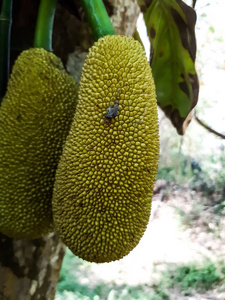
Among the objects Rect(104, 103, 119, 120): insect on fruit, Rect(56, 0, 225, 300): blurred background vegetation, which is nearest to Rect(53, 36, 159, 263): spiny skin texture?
Rect(104, 103, 119, 120): insect on fruit

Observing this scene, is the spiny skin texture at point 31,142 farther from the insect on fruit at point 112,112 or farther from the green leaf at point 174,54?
the green leaf at point 174,54

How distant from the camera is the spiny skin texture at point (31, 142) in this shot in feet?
1.75

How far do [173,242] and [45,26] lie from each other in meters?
1.73

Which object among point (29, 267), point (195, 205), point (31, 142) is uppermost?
point (31, 142)

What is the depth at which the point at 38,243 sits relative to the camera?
68 centimetres

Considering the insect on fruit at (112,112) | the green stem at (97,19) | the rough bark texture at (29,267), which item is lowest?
the rough bark texture at (29,267)

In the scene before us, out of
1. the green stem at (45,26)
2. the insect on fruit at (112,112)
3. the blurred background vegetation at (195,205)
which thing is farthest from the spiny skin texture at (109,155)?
the blurred background vegetation at (195,205)

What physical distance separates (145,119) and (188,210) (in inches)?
69.9

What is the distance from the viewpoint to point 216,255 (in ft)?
6.86

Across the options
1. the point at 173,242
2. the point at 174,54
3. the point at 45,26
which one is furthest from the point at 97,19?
the point at 173,242

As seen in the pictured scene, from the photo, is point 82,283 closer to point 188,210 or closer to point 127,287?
point 127,287

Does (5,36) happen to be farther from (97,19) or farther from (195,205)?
(195,205)

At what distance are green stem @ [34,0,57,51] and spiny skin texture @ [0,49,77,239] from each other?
37mm

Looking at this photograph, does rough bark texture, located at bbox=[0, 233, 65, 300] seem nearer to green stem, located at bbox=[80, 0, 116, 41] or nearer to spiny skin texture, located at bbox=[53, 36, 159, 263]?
spiny skin texture, located at bbox=[53, 36, 159, 263]
